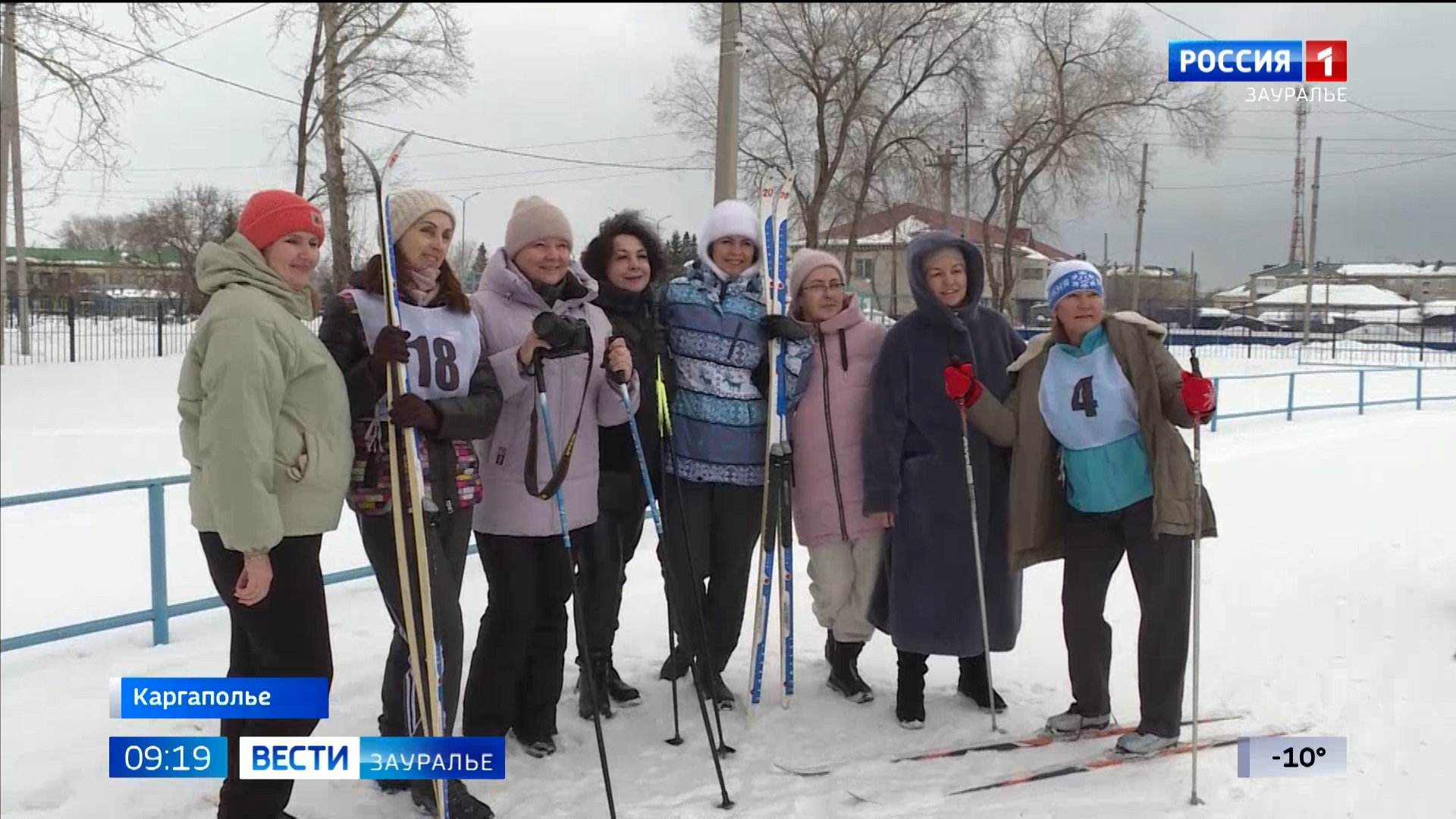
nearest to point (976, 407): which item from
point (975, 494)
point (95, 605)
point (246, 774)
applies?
point (975, 494)

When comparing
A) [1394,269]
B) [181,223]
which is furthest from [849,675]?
[181,223]

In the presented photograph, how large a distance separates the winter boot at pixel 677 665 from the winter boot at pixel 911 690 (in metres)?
0.82

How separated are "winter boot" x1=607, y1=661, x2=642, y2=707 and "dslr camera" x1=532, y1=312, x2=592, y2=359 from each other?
138 centimetres

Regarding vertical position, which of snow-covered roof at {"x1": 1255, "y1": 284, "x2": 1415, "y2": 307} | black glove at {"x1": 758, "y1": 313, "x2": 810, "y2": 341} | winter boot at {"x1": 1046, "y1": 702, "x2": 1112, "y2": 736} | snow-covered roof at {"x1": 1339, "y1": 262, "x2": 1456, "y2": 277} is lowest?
winter boot at {"x1": 1046, "y1": 702, "x2": 1112, "y2": 736}

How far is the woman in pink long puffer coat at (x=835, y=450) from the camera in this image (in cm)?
357

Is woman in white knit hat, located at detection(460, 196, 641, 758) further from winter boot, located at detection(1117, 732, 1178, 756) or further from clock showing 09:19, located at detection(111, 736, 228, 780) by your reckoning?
winter boot, located at detection(1117, 732, 1178, 756)

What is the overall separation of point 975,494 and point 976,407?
1.12ft

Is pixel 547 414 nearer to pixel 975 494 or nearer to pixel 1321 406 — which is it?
pixel 975 494

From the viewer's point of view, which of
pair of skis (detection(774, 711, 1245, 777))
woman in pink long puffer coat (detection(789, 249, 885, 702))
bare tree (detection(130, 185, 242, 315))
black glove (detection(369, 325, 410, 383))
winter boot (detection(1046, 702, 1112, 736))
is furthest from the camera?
bare tree (detection(130, 185, 242, 315))

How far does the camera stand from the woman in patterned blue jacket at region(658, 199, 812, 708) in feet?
11.5

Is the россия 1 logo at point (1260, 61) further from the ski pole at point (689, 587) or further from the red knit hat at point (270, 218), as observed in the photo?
the red knit hat at point (270, 218)

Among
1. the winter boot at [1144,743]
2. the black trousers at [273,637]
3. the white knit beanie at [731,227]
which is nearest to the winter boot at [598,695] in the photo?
the black trousers at [273,637]

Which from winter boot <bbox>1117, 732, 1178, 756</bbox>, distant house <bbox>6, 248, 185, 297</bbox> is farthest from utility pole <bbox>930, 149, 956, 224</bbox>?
distant house <bbox>6, 248, 185, 297</bbox>

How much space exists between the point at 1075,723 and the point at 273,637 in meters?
2.62
